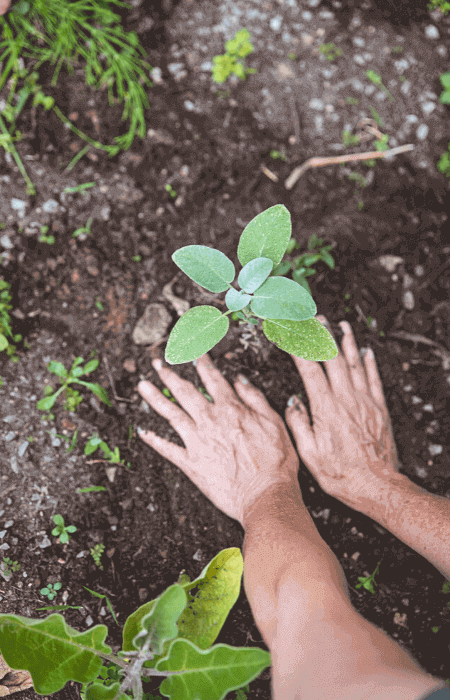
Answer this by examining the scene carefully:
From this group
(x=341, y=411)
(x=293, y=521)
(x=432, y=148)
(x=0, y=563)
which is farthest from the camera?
(x=432, y=148)

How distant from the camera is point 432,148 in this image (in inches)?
84.4

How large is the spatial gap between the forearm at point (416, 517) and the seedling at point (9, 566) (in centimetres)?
146

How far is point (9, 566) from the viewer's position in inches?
68.2

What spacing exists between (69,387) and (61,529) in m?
0.60

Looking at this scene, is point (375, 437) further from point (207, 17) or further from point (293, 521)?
point (207, 17)

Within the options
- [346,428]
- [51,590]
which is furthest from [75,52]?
[51,590]

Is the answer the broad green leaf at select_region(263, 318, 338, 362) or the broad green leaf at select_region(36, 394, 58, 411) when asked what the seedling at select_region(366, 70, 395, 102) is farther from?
the broad green leaf at select_region(36, 394, 58, 411)

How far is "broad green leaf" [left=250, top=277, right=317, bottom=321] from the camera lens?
1.17 meters

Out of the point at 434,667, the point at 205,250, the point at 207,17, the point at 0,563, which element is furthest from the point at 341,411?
the point at 207,17

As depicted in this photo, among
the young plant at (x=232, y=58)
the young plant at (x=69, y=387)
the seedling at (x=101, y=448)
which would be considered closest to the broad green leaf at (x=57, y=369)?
the young plant at (x=69, y=387)

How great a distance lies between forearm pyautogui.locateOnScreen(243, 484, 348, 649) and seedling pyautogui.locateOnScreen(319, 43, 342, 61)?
2115 mm

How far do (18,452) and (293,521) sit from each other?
119 cm

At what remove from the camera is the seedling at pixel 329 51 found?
6.98 feet

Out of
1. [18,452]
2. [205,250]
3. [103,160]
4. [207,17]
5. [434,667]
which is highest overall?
[207,17]
